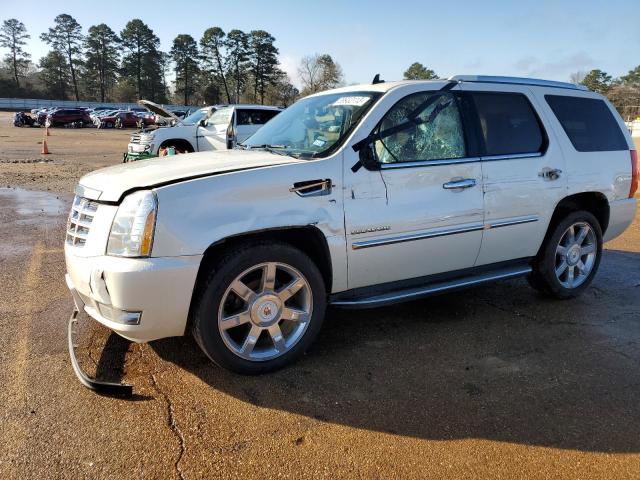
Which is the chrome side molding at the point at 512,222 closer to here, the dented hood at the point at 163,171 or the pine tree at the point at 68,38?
the dented hood at the point at 163,171

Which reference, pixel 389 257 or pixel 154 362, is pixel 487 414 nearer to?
pixel 389 257

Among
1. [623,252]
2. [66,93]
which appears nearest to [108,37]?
[66,93]

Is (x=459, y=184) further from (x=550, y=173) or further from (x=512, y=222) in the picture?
(x=550, y=173)

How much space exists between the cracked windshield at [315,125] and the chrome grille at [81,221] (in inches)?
55.9

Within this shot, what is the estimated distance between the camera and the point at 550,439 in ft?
8.97

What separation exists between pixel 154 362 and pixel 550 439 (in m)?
2.52

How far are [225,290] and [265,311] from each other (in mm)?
346

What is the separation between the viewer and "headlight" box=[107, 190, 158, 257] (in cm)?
286

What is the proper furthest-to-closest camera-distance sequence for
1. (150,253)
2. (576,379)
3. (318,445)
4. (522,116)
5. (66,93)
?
1. (66,93)
2. (522,116)
3. (576,379)
4. (150,253)
5. (318,445)

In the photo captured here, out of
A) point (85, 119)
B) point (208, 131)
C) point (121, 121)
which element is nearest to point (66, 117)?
point (85, 119)

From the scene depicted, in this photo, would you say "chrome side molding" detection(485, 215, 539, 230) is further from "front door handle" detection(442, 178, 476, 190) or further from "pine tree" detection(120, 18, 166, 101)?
"pine tree" detection(120, 18, 166, 101)

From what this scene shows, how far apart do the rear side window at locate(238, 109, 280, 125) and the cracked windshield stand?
904 cm

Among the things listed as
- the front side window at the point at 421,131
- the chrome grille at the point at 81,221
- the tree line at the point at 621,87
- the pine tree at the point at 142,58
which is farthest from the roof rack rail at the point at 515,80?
the pine tree at the point at 142,58

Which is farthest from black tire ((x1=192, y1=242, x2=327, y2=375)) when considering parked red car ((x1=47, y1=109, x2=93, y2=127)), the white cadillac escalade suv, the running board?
parked red car ((x1=47, y1=109, x2=93, y2=127))
